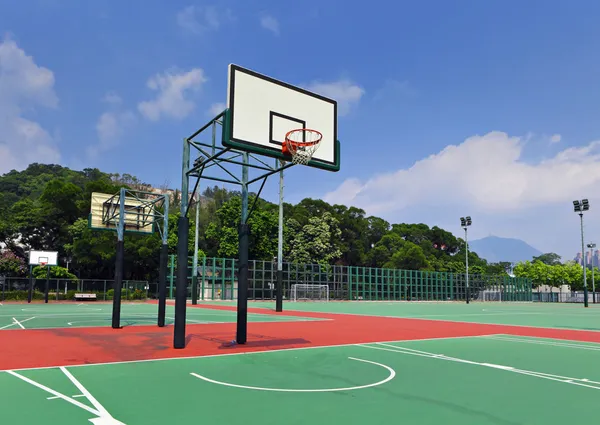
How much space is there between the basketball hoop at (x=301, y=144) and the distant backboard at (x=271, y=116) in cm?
16

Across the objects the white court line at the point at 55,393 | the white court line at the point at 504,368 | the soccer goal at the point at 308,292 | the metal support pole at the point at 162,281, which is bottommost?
the soccer goal at the point at 308,292

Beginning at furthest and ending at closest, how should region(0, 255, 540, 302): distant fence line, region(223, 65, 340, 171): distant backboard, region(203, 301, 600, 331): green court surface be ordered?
region(0, 255, 540, 302): distant fence line, region(203, 301, 600, 331): green court surface, region(223, 65, 340, 171): distant backboard

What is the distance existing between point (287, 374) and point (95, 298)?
146 ft

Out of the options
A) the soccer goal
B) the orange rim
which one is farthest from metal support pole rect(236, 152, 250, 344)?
the soccer goal

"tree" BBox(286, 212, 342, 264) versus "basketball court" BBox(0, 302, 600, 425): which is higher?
"tree" BBox(286, 212, 342, 264)

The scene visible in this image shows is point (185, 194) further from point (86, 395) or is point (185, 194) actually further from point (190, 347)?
point (86, 395)

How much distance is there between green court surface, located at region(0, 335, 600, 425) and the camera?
643cm

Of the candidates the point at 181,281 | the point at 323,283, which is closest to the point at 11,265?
the point at 323,283

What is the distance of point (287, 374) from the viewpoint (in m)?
9.41

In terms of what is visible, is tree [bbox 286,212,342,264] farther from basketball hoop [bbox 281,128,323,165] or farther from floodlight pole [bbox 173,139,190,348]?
floodlight pole [bbox 173,139,190,348]

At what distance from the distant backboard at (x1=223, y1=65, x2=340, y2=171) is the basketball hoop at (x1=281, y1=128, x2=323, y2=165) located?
16 centimetres

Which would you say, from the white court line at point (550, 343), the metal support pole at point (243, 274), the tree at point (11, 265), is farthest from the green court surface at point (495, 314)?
the tree at point (11, 265)

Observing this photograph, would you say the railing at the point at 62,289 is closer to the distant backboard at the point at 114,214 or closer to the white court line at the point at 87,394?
the distant backboard at the point at 114,214

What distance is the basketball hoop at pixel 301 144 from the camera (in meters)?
12.8
